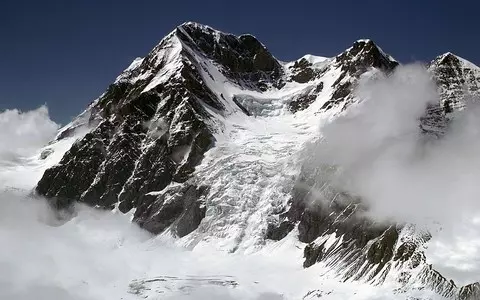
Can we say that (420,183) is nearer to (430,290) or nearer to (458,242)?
(458,242)

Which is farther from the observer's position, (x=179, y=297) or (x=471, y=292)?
(x=179, y=297)

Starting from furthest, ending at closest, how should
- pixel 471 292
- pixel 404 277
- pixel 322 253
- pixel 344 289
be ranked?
1. pixel 322 253
2. pixel 344 289
3. pixel 404 277
4. pixel 471 292

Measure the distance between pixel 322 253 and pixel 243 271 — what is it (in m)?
24.6

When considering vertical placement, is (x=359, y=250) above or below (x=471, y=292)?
above

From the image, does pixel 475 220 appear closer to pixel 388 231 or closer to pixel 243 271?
pixel 388 231

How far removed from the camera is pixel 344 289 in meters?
169

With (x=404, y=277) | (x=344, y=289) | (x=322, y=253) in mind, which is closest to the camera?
(x=404, y=277)

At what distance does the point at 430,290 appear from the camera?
14888cm

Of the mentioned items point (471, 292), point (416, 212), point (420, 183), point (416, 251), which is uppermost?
point (420, 183)

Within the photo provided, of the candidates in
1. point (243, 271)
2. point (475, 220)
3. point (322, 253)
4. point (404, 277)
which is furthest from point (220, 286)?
point (475, 220)

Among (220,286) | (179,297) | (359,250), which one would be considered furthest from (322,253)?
(179,297)

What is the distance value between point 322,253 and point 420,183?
34.8m

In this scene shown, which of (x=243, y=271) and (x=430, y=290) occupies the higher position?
(x=243, y=271)

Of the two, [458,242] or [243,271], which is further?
[243,271]
